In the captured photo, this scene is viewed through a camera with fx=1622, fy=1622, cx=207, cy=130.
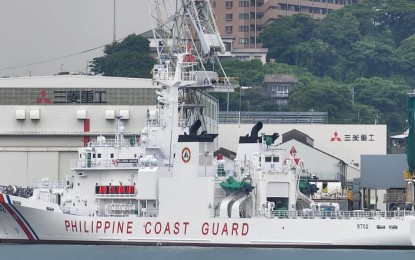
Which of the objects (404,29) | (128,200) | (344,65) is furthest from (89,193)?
(404,29)

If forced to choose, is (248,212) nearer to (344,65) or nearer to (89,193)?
(89,193)

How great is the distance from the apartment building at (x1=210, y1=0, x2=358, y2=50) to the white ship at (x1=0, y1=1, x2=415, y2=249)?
220 ft

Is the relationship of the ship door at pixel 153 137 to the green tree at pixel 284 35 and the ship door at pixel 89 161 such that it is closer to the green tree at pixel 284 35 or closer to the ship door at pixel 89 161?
the ship door at pixel 89 161

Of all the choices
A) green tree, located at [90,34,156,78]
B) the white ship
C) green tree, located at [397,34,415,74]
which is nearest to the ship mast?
the white ship

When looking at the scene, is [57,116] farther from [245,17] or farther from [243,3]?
[245,17]

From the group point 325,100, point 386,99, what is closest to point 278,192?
point 325,100

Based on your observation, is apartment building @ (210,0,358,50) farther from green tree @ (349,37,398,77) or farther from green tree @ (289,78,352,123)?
green tree @ (289,78,352,123)

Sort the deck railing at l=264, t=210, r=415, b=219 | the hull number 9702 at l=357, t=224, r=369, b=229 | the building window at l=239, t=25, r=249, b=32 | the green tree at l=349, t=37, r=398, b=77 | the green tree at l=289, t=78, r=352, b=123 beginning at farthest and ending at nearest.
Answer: the building window at l=239, t=25, r=249, b=32
the green tree at l=349, t=37, r=398, b=77
the green tree at l=289, t=78, r=352, b=123
the deck railing at l=264, t=210, r=415, b=219
the hull number 9702 at l=357, t=224, r=369, b=229

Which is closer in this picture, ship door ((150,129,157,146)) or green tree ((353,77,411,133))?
ship door ((150,129,157,146))

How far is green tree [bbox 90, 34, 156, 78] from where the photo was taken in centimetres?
10512

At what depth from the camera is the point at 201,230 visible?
6109cm

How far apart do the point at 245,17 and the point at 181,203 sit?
75.0 metres

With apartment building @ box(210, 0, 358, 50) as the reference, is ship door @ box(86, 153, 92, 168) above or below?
below

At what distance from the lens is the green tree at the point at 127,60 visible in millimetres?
105125
